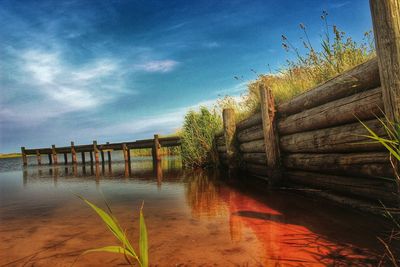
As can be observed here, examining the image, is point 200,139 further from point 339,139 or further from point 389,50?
point 389,50

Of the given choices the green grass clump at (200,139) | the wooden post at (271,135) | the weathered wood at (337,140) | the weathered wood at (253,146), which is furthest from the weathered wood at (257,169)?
the green grass clump at (200,139)

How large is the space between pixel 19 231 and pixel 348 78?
13.8ft

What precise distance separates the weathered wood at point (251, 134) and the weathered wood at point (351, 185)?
1.62 meters

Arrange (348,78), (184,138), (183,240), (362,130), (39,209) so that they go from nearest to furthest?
(183,240)
(362,130)
(348,78)
(39,209)
(184,138)

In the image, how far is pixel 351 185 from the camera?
3594 millimetres

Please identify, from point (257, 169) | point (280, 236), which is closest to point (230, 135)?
point (257, 169)

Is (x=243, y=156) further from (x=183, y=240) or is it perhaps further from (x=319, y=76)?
(x=183, y=240)

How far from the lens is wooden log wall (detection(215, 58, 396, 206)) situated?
122 inches

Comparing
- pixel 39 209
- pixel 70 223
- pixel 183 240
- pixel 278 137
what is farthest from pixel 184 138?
pixel 183 240

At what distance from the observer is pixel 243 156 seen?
8250 mm

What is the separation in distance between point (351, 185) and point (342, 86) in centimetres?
122

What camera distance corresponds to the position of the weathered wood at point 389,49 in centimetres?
258

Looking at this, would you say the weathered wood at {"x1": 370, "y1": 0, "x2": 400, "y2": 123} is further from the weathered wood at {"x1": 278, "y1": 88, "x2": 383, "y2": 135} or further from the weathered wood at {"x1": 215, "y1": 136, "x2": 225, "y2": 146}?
the weathered wood at {"x1": 215, "y1": 136, "x2": 225, "y2": 146}

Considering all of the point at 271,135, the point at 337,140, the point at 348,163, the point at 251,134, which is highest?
the point at 251,134
